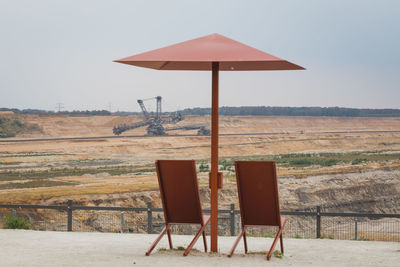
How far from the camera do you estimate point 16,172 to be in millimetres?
59906

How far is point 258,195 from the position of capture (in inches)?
348

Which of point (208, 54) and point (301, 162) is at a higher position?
point (208, 54)

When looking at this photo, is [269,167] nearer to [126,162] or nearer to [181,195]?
[181,195]

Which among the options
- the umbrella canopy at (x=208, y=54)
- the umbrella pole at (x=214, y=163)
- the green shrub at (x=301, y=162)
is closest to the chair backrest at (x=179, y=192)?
the umbrella pole at (x=214, y=163)

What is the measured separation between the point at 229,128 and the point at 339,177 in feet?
259

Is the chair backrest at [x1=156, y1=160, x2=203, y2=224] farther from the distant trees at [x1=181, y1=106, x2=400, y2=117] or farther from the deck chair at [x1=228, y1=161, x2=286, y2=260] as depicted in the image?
the distant trees at [x1=181, y1=106, x2=400, y2=117]

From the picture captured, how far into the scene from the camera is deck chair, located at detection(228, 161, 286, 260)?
8680 mm

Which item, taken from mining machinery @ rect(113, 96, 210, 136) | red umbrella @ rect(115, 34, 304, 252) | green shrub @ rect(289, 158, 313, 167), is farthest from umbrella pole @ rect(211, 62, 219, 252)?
mining machinery @ rect(113, 96, 210, 136)

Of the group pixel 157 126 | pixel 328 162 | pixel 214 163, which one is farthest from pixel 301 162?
pixel 214 163

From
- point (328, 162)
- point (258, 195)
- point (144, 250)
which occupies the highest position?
point (258, 195)

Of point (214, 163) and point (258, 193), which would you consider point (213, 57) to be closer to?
point (214, 163)

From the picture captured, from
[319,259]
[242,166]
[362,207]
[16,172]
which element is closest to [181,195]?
[242,166]

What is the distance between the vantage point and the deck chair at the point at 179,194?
8703 millimetres

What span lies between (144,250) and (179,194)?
1.30m
